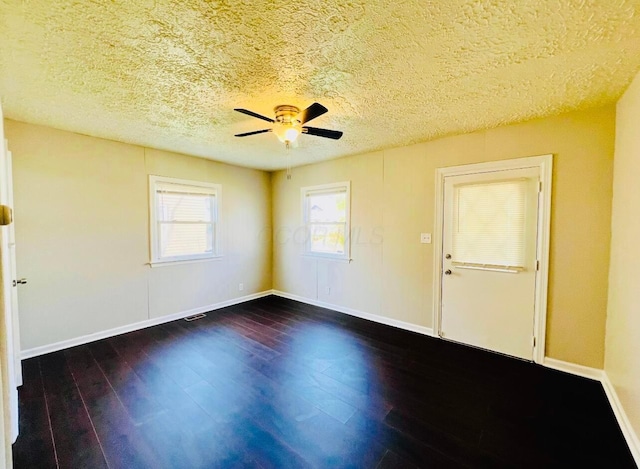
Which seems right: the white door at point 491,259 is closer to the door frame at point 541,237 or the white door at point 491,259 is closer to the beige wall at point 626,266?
the door frame at point 541,237

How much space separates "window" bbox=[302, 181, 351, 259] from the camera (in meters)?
4.38

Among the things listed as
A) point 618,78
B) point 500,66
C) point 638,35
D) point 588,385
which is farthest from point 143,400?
point 618,78

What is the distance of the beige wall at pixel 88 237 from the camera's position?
2.88 metres

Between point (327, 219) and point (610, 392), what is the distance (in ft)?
12.0

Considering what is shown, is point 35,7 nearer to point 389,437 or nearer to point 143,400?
point 143,400

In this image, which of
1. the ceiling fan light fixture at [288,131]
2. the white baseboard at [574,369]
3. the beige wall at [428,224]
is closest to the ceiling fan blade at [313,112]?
the ceiling fan light fixture at [288,131]

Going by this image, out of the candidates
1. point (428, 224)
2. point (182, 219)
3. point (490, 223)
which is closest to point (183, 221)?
point (182, 219)

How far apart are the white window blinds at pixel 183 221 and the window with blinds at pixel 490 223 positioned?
367 cm

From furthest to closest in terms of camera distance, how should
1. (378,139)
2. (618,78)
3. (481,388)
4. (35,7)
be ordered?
(378,139)
(481,388)
(618,78)
(35,7)

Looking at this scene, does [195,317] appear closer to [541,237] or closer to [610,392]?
[541,237]

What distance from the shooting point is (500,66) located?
1.84 metres

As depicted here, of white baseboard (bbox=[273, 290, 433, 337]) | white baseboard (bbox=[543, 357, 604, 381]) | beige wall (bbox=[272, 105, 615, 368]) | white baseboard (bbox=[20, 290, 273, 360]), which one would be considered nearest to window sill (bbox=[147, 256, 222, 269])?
white baseboard (bbox=[20, 290, 273, 360])

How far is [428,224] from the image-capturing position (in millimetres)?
3467

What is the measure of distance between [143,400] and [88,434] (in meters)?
0.38
